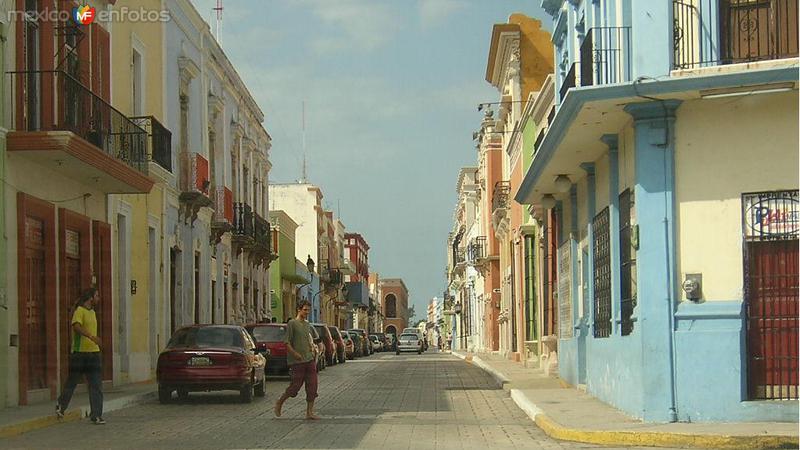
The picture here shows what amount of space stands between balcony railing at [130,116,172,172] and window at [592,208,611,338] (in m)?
10.9

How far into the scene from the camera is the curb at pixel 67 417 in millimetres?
14961

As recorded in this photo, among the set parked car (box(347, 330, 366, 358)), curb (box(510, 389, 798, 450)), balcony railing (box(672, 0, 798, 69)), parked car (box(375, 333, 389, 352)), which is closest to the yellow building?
curb (box(510, 389, 798, 450))

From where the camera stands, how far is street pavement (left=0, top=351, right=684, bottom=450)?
1377 centimetres

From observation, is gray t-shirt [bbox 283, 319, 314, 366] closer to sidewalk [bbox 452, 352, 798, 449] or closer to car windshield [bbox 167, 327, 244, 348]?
sidewalk [bbox 452, 352, 798, 449]

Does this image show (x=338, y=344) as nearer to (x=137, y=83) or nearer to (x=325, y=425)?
(x=137, y=83)

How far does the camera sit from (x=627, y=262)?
662 inches

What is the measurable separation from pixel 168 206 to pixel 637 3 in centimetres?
1752

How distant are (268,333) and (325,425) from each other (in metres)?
14.9

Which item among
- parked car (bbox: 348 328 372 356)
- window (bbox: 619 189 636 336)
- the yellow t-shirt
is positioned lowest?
parked car (bbox: 348 328 372 356)

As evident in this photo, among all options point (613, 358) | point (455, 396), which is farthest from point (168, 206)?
point (613, 358)

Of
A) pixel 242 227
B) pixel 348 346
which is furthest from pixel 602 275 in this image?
pixel 348 346

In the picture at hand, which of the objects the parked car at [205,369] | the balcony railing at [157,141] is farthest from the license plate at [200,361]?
the balcony railing at [157,141]

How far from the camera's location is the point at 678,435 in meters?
13.0

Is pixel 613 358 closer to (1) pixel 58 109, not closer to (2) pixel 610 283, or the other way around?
(2) pixel 610 283
